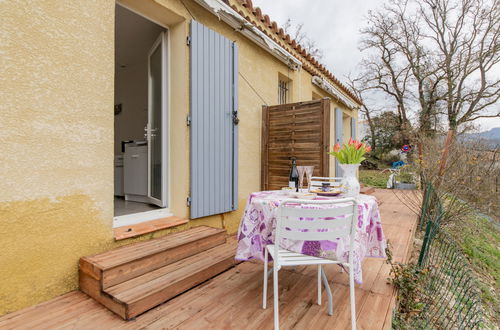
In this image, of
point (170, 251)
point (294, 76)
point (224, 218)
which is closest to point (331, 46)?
point (294, 76)

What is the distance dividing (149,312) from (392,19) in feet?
63.0

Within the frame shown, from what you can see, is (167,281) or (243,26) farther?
(243,26)

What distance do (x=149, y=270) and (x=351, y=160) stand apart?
79.0 inches

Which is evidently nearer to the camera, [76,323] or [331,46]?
[76,323]

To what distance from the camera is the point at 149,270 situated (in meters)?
2.32

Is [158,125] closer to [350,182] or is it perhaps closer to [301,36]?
[350,182]

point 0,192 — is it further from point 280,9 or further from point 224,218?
point 280,9

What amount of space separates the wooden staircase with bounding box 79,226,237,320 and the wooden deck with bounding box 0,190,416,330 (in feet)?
0.23

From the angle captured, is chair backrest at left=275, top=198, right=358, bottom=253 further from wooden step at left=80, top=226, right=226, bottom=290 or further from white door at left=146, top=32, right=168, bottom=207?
white door at left=146, top=32, right=168, bottom=207

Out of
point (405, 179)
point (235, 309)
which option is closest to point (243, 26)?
point (235, 309)

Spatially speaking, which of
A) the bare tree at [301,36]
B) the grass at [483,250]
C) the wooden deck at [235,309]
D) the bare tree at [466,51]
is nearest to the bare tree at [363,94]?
the bare tree at [301,36]

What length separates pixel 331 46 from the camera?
1697cm

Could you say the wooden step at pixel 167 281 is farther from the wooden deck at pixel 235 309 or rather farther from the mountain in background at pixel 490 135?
the mountain in background at pixel 490 135

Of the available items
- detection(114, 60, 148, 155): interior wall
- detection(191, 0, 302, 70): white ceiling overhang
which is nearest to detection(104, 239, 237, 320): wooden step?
detection(191, 0, 302, 70): white ceiling overhang
